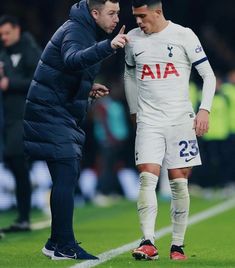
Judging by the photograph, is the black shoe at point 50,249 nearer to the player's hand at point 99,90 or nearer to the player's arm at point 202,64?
the player's hand at point 99,90

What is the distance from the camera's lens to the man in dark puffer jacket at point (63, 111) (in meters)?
9.74

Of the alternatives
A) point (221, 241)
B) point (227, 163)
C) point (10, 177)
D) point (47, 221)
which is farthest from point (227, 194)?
point (221, 241)

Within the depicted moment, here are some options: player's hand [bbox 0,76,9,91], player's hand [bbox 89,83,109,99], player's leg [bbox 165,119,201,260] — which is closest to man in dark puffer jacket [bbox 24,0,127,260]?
player's hand [bbox 89,83,109,99]

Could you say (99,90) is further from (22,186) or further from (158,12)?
(22,186)

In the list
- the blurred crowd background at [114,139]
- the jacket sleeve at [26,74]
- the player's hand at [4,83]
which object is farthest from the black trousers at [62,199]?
the blurred crowd background at [114,139]

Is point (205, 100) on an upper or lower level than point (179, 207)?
upper

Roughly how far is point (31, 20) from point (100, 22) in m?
15.1

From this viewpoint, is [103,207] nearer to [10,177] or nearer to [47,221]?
[10,177]

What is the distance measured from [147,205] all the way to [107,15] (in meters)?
1.46

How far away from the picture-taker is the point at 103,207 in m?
18.3

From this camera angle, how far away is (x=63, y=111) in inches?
389

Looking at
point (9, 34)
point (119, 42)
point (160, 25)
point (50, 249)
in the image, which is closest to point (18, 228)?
point (9, 34)

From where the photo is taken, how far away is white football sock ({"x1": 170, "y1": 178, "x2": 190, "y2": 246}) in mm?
9875

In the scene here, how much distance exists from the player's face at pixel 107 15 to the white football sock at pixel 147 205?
1147 mm
